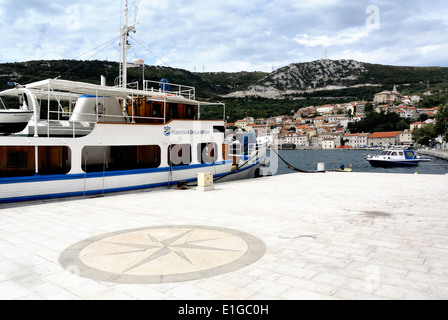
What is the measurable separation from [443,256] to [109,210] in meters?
8.39

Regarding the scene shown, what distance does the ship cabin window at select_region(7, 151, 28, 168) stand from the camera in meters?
10.8

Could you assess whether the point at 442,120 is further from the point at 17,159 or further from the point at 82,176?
the point at 17,159

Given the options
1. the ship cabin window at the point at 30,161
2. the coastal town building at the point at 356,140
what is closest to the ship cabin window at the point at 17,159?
the ship cabin window at the point at 30,161

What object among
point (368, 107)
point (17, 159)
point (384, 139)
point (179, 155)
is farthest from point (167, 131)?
point (368, 107)

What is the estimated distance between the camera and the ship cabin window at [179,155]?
50.0 feet

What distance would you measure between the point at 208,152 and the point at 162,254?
38.2 feet

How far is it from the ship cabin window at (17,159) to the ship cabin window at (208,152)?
26.1ft

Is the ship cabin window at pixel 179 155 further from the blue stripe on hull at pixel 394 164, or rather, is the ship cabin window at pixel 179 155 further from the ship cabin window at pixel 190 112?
the blue stripe on hull at pixel 394 164

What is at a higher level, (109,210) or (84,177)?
(84,177)

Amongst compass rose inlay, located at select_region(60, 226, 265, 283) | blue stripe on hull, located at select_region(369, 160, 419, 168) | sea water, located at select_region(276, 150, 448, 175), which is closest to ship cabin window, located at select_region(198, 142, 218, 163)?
compass rose inlay, located at select_region(60, 226, 265, 283)
